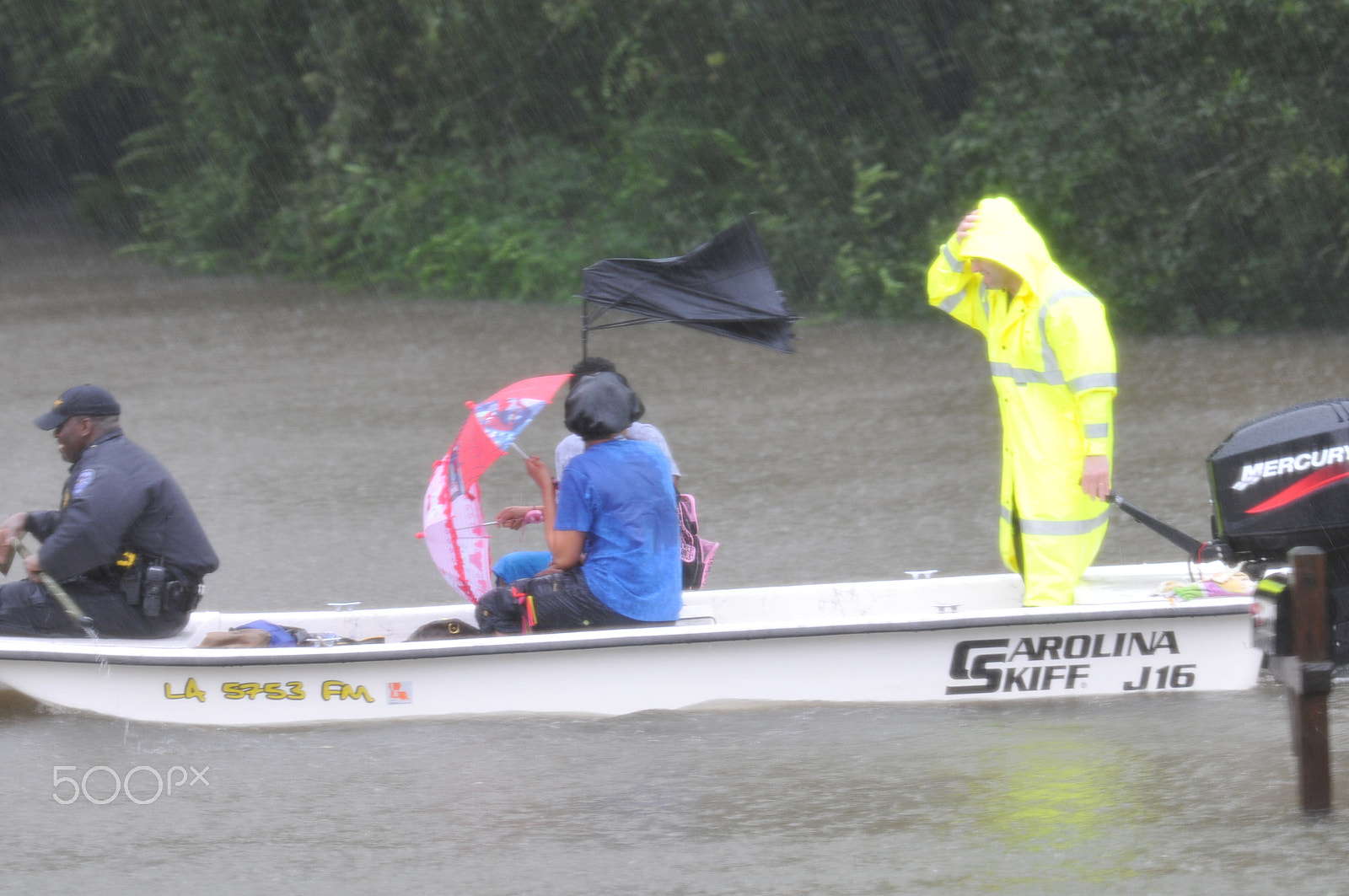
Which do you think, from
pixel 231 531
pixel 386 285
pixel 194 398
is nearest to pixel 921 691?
pixel 231 531

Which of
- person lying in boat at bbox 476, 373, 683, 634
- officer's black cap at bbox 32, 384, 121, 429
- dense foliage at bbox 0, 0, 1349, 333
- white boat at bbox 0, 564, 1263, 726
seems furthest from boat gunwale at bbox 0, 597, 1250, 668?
dense foliage at bbox 0, 0, 1349, 333

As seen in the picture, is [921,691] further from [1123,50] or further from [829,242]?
[829,242]

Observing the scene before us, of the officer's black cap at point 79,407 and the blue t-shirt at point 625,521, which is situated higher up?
the officer's black cap at point 79,407

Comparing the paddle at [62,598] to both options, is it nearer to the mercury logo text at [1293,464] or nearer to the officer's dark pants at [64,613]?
the officer's dark pants at [64,613]

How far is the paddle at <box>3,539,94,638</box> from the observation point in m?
6.02

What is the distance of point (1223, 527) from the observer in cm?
573

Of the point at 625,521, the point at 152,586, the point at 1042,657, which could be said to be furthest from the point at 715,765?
the point at 152,586

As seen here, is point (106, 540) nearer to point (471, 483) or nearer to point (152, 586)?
point (152, 586)

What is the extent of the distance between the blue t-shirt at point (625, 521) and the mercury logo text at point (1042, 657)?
3.68ft

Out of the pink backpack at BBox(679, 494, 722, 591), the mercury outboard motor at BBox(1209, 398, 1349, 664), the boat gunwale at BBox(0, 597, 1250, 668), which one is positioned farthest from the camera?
the pink backpack at BBox(679, 494, 722, 591)

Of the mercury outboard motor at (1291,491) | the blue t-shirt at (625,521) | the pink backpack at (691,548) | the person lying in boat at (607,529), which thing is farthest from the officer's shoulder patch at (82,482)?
the mercury outboard motor at (1291,491)

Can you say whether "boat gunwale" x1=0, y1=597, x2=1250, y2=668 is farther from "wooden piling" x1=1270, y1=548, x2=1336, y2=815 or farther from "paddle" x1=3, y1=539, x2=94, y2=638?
"wooden piling" x1=1270, y1=548, x2=1336, y2=815

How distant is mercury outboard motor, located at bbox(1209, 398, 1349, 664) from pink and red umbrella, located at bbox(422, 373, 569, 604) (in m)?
2.53

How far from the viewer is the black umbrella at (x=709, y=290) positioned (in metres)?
6.22
